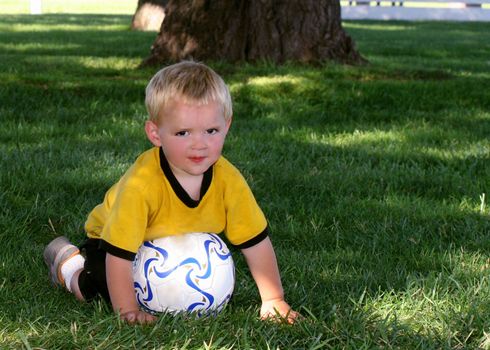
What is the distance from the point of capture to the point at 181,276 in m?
3.18

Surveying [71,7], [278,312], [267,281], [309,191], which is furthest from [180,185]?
[71,7]

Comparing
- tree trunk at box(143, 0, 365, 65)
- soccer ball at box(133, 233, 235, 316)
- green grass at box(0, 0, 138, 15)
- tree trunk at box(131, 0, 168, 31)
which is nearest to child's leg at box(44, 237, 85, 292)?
soccer ball at box(133, 233, 235, 316)

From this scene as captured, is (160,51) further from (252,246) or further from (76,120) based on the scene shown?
(252,246)

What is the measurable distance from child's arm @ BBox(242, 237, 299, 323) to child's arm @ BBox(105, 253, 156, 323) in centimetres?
43

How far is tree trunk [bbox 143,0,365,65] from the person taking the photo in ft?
29.5

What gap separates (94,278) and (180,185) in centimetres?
51

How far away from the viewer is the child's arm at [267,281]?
3213 millimetres

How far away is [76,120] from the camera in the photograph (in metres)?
6.98

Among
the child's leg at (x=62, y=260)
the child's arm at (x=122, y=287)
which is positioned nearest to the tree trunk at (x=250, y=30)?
the child's leg at (x=62, y=260)

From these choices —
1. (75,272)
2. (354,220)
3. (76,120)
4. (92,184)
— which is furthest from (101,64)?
(75,272)

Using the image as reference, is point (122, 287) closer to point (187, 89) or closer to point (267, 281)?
point (267, 281)

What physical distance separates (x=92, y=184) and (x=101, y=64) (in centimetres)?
483

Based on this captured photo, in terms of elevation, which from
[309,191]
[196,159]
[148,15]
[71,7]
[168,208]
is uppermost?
[196,159]

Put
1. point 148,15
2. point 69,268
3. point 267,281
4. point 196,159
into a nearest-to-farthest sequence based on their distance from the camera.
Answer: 1. point 196,159
2. point 267,281
3. point 69,268
4. point 148,15
